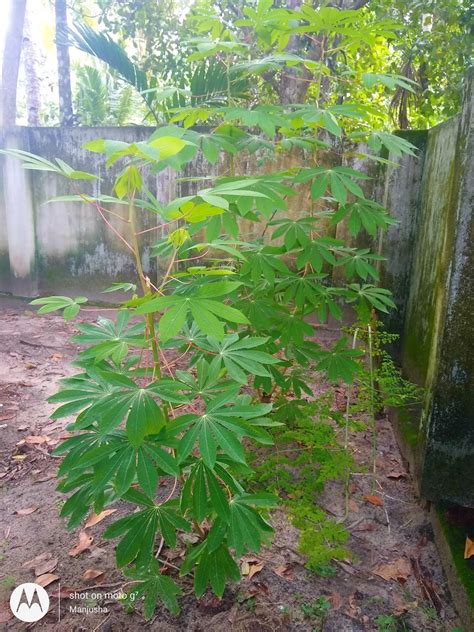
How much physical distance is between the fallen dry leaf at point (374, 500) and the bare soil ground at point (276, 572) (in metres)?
0.02

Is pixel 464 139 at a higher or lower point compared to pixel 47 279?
higher

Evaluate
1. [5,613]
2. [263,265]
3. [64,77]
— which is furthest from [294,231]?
[64,77]

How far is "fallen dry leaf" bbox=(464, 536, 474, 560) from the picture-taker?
1.82 metres

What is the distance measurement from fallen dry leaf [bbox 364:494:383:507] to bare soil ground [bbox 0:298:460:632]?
2cm

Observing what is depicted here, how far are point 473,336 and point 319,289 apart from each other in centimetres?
65

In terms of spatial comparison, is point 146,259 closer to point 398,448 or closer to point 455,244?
point 398,448

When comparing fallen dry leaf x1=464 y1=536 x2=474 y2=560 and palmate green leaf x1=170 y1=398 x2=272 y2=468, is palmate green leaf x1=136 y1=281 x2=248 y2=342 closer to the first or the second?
palmate green leaf x1=170 y1=398 x2=272 y2=468

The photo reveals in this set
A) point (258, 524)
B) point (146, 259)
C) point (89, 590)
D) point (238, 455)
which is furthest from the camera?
point (146, 259)

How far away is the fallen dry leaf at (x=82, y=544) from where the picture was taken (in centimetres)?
198

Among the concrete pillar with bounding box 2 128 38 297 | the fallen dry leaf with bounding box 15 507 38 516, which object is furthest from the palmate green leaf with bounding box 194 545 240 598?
the concrete pillar with bounding box 2 128 38 297

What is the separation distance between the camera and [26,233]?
5504 mm

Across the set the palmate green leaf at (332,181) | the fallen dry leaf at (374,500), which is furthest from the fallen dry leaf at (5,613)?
the palmate green leaf at (332,181)

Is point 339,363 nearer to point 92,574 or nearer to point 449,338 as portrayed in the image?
point 449,338

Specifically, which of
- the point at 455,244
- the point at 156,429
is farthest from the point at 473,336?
the point at 156,429
